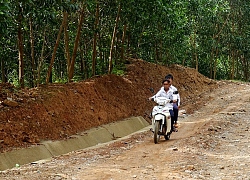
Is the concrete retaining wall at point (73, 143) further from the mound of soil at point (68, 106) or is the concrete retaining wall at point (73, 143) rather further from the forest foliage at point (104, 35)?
the forest foliage at point (104, 35)

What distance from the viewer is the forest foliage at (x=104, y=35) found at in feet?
37.1

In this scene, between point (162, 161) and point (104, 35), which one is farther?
point (104, 35)

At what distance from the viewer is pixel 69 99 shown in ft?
38.8

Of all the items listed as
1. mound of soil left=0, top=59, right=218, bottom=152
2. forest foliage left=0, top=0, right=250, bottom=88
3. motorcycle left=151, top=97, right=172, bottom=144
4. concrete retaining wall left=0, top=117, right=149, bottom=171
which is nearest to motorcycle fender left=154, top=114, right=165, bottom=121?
motorcycle left=151, top=97, right=172, bottom=144

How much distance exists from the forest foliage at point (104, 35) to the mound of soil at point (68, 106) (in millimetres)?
1035

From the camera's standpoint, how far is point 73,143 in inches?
395

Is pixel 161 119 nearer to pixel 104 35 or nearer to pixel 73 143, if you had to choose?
pixel 73 143

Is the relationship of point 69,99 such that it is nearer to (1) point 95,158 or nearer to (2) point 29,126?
(2) point 29,126

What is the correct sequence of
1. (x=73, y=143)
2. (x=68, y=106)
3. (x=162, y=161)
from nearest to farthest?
(x=162, y=161) → (x=73, y=143) → (x=68, y=106)

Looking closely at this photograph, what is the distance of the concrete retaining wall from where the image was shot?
7996mm

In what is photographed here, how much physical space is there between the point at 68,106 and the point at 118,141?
2073 millimetres

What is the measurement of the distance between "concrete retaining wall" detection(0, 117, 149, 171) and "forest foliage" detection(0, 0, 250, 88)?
2.69 meters

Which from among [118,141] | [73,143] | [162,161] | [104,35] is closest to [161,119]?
[118,141]

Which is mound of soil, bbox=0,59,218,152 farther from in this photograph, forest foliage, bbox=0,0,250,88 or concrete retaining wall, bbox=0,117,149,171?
forest foliage, bbox=0,0,250,88
